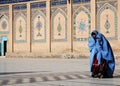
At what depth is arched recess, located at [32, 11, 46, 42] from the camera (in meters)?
26.1

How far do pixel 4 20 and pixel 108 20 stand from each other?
31.7 ft

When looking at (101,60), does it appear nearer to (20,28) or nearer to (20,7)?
(20,28)

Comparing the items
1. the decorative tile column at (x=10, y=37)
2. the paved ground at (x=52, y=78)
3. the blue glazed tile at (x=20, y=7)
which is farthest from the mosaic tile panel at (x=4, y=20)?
the paved ground at (x=52, y=78)

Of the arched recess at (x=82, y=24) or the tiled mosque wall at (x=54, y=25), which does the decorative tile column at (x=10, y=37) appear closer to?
the tiled mosque wall at (x=54, y=25)

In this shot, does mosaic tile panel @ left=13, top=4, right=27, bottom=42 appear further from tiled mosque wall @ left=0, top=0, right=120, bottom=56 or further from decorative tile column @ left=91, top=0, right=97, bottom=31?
decorative tile column @ left=91, top=0, right=97, bottom=31

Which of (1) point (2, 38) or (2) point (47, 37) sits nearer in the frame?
(2) point (47, 37)

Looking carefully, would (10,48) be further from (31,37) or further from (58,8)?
(58,8)

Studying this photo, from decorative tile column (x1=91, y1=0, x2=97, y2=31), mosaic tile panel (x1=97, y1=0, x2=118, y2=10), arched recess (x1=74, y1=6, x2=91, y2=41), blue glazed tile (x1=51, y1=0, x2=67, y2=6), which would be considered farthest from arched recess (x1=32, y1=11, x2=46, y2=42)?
mosaic tile panel (x1=97, y1=0, x2=118, y2=10)

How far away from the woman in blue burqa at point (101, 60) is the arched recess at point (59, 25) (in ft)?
51.6

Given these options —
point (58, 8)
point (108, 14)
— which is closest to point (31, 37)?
point (58, 8)

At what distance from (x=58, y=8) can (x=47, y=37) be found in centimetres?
224

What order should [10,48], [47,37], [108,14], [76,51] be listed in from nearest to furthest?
[108,14] < [76,51] < [47,37] < [10,48]

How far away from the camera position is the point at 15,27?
2795 centimetres

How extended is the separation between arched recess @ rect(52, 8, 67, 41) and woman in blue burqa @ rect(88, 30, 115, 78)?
51.6 feet
